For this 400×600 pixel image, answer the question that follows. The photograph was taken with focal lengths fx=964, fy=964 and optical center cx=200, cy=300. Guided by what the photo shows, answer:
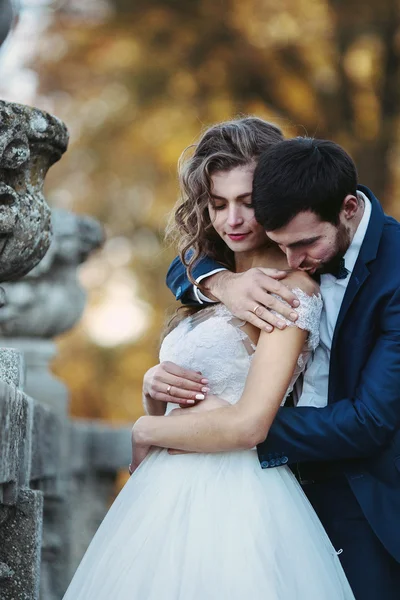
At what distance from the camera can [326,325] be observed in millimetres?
3115

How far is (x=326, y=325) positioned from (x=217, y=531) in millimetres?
749

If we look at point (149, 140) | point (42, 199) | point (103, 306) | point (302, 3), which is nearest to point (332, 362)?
point (42, 199)

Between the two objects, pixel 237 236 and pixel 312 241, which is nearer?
pixel 312 241

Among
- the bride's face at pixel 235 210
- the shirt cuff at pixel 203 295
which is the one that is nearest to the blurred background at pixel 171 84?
the shirt cuff at pixel 203 295

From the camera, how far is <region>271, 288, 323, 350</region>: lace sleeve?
296 centimetres

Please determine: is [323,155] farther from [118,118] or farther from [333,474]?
[118,118]

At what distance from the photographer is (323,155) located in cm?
298

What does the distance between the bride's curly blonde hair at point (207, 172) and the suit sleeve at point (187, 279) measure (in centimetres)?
3

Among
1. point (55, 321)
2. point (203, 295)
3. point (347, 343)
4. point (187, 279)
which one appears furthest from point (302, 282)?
point (55, 321)

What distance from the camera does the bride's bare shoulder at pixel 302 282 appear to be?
10.2 ft

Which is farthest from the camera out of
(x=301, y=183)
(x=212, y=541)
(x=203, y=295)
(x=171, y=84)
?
(x=171, y=84)

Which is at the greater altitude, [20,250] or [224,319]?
[20,250]

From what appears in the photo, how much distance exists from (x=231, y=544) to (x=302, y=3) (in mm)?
10928

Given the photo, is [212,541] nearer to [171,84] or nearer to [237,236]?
[237,236]
